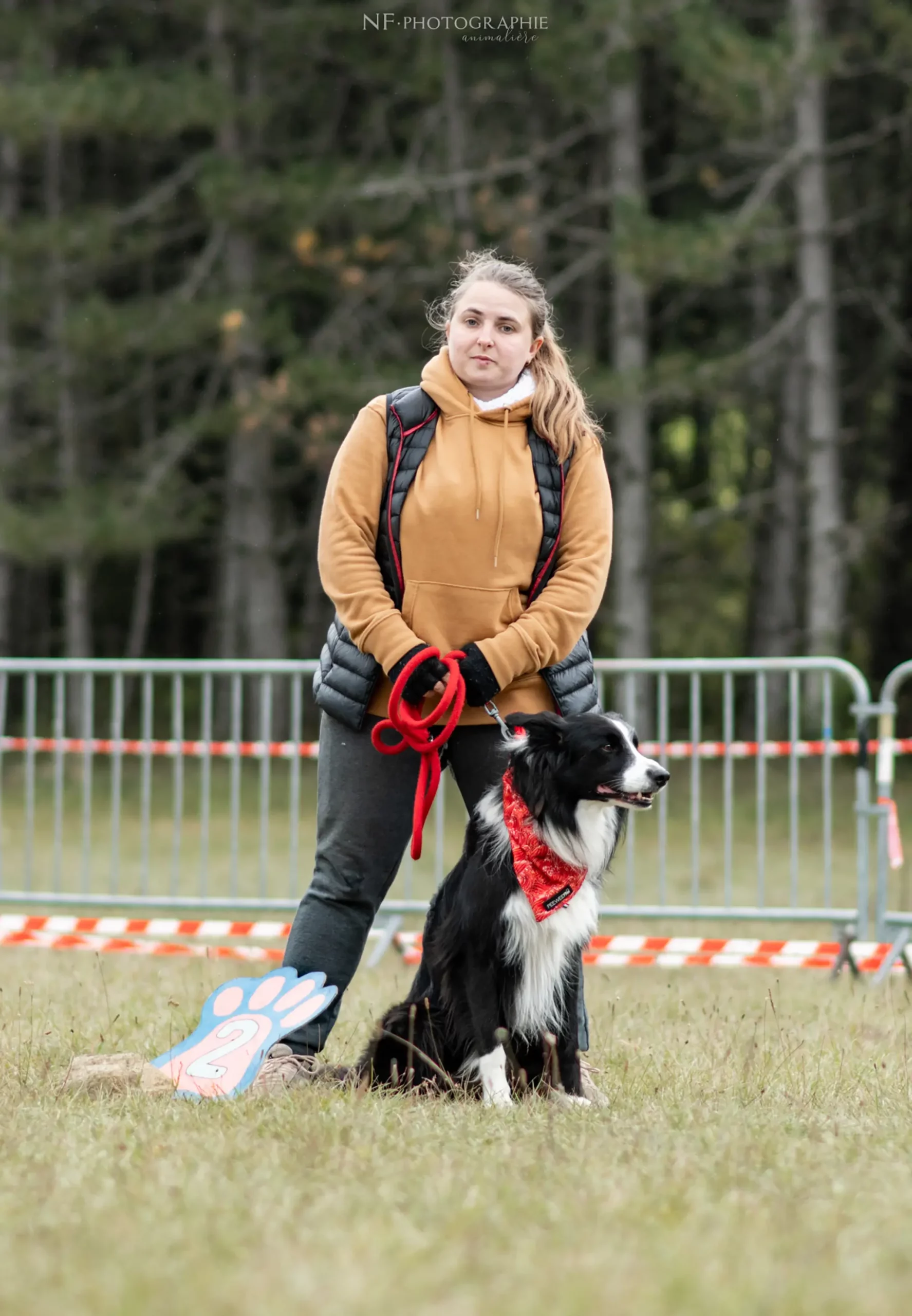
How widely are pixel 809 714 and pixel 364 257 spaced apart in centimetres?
872

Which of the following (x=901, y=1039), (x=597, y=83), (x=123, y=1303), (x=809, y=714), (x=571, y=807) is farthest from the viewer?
(x=597, y=83)

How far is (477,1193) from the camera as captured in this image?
3145 millimetres

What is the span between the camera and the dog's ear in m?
4.36

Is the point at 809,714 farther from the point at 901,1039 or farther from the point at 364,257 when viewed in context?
the point at 364,257

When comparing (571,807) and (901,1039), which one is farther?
(901,1039)

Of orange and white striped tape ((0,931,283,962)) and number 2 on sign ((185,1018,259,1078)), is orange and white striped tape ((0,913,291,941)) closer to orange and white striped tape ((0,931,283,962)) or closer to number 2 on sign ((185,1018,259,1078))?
orange and white striped tape ((0,931,283,962))

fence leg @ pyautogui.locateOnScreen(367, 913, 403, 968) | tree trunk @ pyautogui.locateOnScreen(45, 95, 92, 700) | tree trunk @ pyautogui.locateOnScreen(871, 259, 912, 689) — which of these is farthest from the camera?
tree trunk @ pyautogui.locateOnScreen(871, 259, 912, 689)

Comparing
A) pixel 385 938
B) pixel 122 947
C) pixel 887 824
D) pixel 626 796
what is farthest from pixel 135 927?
pixel 626 796

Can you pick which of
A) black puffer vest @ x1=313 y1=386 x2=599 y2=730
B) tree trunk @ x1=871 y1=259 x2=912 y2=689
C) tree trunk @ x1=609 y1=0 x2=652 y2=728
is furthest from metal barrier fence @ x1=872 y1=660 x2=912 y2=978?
tree trunk @ x1=871 y1=259 x2=912 y2=689

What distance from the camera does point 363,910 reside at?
4.73m

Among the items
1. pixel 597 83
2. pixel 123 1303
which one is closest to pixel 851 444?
pixel 597 83

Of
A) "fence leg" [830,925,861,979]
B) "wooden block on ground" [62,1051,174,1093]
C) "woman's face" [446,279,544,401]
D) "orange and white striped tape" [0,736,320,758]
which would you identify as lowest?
"fence leg" [830,925,861,979]

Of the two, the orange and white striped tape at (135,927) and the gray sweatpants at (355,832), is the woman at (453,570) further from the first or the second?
the orange and white striped tape at (135,927)

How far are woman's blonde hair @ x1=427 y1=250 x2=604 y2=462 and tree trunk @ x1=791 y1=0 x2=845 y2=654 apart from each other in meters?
12.0
